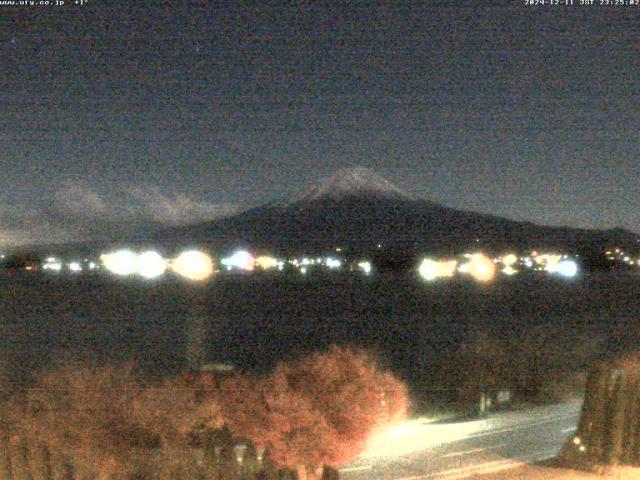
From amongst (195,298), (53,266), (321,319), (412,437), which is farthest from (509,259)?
(412,437)

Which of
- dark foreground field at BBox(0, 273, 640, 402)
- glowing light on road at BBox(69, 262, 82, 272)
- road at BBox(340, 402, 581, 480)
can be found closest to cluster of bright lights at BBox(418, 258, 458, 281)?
dark foreground field at BBox(0, 273, 640, 402)

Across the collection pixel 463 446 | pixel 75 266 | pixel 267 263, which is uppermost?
pixel 75 266

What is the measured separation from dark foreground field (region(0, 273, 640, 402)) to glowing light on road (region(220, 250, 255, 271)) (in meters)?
0.96

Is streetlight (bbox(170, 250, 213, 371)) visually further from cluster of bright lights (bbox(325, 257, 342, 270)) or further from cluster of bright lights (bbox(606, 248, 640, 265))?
cluster of bright lights (bbox(606, 248, 640, 265))

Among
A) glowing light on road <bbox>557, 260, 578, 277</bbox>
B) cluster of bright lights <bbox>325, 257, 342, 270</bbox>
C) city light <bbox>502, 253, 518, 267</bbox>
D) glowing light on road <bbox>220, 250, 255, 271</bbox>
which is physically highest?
glowing light on road <bbox>220, 250, 255, 271</bbox>

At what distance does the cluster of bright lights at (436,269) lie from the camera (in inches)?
2381

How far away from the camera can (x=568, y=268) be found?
61312 millimetres

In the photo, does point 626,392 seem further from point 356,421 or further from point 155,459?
point 155,459

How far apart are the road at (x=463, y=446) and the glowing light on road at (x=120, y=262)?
59.3m

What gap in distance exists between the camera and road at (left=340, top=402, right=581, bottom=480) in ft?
26.3

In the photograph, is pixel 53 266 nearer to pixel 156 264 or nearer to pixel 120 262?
pixel 120 262

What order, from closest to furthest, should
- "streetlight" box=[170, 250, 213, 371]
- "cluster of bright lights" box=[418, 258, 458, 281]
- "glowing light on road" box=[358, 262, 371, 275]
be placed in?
"streetlight" box=[170, 250, 213, 371]
"cluster of bright lights" box=[418, 258, 458, 281]
"glowing light on road" box=[358, 262, 371, 275]

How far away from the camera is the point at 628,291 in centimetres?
5203

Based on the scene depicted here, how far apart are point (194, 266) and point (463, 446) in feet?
201
